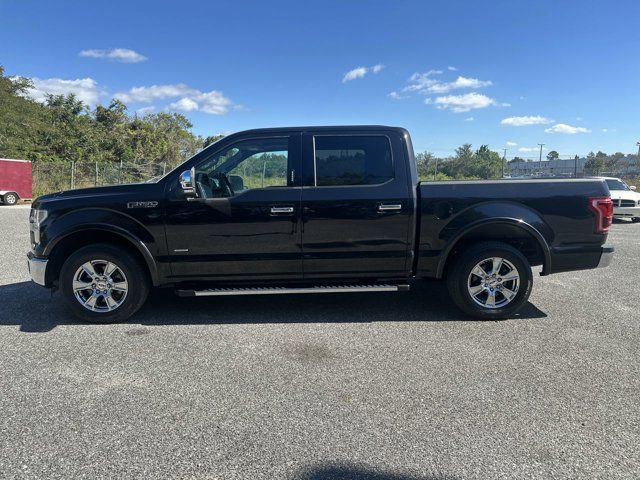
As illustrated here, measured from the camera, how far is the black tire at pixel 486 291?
469 centimetres

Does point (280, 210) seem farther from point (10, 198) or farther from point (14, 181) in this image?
point (14, 181)

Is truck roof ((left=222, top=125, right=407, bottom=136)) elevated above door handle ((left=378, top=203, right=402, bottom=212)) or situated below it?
above

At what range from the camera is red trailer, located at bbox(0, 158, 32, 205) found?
808 inches

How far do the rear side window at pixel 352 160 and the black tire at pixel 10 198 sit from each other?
21550 millimetres

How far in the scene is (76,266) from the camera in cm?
457

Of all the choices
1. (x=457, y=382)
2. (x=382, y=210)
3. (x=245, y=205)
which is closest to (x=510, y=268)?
(x=382, y=210)

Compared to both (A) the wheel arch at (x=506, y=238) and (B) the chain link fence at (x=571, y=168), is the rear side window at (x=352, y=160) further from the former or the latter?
(B) the chain link fence at (x=571, y=168)

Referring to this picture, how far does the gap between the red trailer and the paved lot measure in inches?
754

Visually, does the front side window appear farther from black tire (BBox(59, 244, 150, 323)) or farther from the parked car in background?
the parked car in background

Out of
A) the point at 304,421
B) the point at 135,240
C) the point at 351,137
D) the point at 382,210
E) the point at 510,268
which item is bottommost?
the point at 304,421

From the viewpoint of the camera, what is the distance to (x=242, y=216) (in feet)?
15.0

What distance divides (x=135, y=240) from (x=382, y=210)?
103 inches

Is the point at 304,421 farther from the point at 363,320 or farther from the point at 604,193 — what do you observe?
the point at 604,193

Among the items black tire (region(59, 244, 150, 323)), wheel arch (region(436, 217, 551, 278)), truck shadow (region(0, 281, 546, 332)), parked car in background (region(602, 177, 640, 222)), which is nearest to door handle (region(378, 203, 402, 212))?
wheel arch (region(436, 217, 551, 278))
